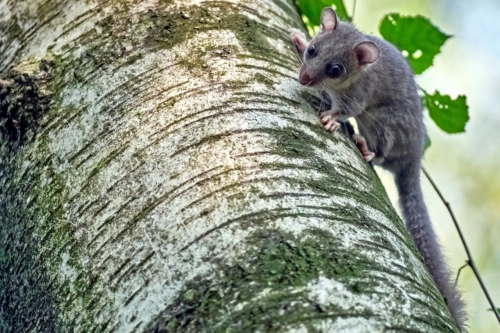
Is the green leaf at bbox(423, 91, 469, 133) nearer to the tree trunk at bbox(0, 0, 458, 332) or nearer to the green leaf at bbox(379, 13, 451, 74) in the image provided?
the green leaf at bbox(379, 13, 451, 74)

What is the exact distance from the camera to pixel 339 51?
11.1 ft

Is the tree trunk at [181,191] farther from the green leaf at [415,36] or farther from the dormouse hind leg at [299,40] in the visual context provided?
the green leaf at [415,36]

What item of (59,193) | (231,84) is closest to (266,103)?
(231,84)

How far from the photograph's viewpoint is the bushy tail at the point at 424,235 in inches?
100.0

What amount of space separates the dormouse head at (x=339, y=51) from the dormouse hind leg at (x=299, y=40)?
0.20 meters

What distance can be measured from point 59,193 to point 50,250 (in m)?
0.17

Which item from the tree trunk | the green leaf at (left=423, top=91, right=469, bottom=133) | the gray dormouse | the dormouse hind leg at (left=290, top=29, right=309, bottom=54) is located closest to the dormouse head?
the gray dormouse

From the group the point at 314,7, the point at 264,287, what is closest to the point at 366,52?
the point at 314,7

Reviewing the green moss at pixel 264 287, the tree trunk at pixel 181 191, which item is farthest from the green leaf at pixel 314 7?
the green moss at pixel 264 287

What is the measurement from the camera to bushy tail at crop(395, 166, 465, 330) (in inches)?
100.0

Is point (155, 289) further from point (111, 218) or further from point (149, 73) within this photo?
point (149, 73)

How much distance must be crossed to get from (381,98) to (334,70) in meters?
0.37

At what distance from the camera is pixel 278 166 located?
160 centimetres

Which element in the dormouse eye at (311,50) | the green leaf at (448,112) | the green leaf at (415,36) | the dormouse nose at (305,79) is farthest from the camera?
the dormouse eye at (311,50)
